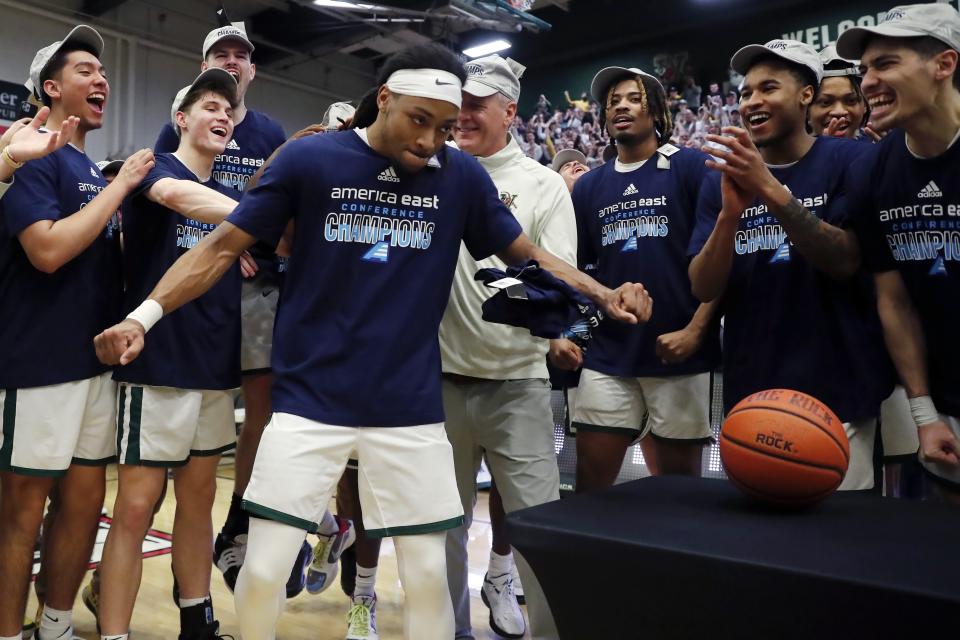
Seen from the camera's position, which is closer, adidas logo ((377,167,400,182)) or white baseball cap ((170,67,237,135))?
adidas logo ((377,167,400,182))

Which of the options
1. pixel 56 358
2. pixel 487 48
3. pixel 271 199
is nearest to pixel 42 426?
pixel 56 358

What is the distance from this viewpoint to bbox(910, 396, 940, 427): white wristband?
2590 mm

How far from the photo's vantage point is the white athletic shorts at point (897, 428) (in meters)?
3.00

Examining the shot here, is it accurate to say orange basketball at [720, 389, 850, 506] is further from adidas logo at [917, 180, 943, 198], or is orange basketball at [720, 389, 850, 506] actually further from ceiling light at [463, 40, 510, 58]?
ceiling light at [463, 40, 510, 58]

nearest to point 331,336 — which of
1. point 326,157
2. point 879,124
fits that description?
point 326,157

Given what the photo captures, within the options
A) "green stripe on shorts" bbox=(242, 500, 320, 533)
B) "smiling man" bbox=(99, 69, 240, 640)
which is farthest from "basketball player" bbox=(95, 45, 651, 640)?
"smiling man" bbox=(99, 69, 240, 640)

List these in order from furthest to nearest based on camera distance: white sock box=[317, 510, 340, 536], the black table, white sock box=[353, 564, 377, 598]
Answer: white sock box=[317, 510, 340, 536] → white sock box=[353, 564, 377, 598] → the black table

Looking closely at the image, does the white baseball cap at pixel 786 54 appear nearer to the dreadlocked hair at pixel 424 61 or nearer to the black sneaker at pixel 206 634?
the dreadlocked hair at pixel 424 61

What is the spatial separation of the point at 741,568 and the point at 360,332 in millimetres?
1215

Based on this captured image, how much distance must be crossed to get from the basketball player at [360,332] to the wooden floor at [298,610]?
1456mm

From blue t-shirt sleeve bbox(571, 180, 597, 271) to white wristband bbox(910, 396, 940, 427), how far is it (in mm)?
1514

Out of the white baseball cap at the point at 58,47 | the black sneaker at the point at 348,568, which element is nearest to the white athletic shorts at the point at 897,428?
the black sneaker at the point at 348,568

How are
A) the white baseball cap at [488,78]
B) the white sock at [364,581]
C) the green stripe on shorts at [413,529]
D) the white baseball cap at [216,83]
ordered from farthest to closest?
the white sock at [364,581]
the white baseball cap at [216,83]
the white baseball cap at [488,78]
the green stripe on shorts at [413,529]

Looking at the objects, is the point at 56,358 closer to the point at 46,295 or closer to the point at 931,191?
the point at 46,295
